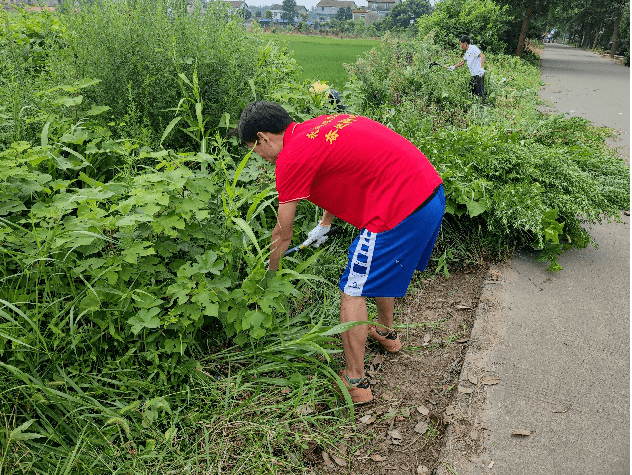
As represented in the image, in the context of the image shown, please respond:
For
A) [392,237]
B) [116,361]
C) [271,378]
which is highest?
[392,237]

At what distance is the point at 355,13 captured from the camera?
114062 millimetres

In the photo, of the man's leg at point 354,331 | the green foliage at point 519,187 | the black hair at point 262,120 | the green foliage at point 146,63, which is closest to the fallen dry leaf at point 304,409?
the man's leg at point 354,331

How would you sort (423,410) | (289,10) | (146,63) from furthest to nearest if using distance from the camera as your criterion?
1. (289,10)
2. (146,63)
3. (423,410)

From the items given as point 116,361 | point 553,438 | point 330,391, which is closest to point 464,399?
point 553,438

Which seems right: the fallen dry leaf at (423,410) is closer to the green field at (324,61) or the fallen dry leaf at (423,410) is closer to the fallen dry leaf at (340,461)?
the fallen dry leaf at (340,461)

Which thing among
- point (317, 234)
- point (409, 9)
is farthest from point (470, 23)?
point (409, 9)

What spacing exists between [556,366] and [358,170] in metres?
1.76

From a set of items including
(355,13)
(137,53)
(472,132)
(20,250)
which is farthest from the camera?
(355,13)

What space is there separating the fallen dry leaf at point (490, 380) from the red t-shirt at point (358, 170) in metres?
1.13

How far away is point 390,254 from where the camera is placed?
8.18 feet

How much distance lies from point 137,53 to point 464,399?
349cm

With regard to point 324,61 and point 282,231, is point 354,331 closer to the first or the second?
point 282,231

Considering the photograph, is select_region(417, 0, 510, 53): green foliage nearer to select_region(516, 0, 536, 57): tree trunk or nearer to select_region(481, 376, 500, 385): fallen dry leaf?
select_region(516, 0, 536, 57): tree trunk

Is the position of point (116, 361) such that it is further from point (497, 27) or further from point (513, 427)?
point (497, 27)
